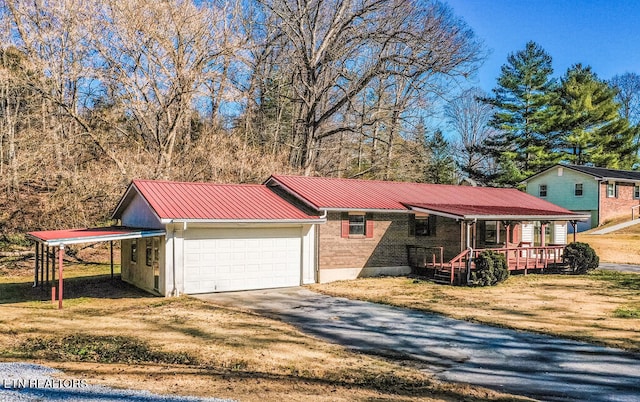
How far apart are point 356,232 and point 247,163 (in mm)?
10287

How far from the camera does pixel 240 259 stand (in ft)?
57.0

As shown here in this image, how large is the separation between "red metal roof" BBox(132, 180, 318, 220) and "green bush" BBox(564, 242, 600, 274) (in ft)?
40.2

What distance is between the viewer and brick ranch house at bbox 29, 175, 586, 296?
16.3 meters

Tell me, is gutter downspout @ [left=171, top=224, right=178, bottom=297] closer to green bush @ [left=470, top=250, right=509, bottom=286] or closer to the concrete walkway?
green bush @ [left=470, top=250, right=509, bottom=286]

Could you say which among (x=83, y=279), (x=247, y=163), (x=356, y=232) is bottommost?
(x=83, y=279)

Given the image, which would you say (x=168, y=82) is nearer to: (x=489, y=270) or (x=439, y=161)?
(x=489, y=270)

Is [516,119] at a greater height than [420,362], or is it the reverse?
[516,119]

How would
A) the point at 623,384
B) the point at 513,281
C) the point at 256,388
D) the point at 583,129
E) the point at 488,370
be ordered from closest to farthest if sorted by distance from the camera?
the point at 256,388 → the point at 623,384 → the point at 488,370 → the point at 513,281 → the point at 583,129

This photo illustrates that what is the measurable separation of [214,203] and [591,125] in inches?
1710

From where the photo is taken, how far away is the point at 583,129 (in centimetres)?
4722

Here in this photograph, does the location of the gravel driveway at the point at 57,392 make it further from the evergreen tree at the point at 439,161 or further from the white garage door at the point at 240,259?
the evergreen tree at the point at 439,161

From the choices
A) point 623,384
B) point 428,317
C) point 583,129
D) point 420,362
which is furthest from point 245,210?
point 583,129

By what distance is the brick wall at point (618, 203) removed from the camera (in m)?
38.6

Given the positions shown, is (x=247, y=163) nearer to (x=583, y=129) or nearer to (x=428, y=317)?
(x=428, y=317)
